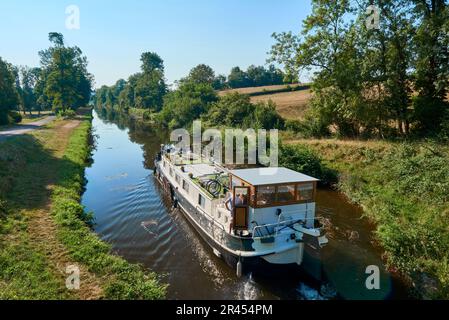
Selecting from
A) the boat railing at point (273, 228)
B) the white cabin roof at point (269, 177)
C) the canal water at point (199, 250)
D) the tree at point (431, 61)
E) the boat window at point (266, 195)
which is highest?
the tree at point (431, 61)

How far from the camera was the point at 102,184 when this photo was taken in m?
23.7

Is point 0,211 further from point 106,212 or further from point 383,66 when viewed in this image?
point 383,66

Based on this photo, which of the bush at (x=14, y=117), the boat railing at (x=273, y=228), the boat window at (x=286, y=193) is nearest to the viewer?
the boat railing at (x=273, y=228)

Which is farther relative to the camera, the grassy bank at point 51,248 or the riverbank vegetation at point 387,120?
the riverbank vegetation at point 387,120

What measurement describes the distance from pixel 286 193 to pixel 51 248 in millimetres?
9397

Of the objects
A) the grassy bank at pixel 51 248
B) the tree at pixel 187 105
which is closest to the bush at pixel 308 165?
the grassy bank at pixel 51 248

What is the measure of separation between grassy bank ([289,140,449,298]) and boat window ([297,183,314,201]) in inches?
142

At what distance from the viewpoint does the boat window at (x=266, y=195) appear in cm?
1194

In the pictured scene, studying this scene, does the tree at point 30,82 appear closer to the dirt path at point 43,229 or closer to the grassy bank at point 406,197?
the dirt path at point 43,229

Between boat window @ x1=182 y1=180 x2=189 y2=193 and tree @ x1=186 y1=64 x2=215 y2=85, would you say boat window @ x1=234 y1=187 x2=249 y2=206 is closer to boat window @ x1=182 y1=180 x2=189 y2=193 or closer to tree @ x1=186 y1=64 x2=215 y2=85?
boat window @ x1=182 y1=180 x2=189 y2=193

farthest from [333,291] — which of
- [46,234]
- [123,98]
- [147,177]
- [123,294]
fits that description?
[123,98]

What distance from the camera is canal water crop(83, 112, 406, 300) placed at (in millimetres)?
11156

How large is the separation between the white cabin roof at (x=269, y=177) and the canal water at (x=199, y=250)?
3.70 meters

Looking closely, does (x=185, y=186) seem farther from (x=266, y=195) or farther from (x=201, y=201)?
(x=266, y=195)
